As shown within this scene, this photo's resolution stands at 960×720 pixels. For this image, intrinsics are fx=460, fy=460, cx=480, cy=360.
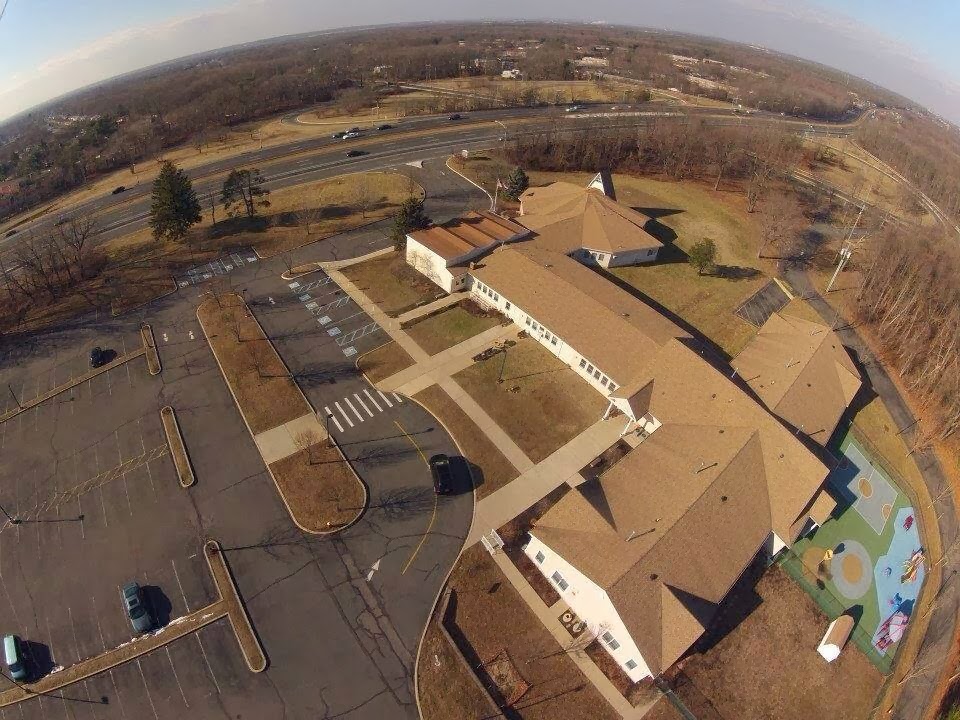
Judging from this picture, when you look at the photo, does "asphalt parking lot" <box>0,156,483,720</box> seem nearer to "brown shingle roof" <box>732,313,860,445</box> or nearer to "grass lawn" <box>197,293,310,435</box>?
"grass lawn" <box>197,293,310,435</box>

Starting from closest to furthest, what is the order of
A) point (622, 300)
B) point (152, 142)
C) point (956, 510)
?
point (956, 510), point (622, 300), point (152, 142)

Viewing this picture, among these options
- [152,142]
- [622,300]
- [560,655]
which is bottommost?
[560,655]

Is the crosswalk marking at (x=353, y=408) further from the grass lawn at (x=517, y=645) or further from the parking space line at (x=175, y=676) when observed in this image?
the parking space line at (x=175, y=676)

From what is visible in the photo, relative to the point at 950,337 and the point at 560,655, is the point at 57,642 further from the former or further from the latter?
the point at 950,337

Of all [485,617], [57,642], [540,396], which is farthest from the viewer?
[540,396]

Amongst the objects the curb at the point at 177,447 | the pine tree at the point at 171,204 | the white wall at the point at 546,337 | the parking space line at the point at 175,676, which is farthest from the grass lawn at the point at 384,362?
the pine tree at the point at 171,204

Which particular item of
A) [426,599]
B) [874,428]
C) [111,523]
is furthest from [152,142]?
[874,428]
